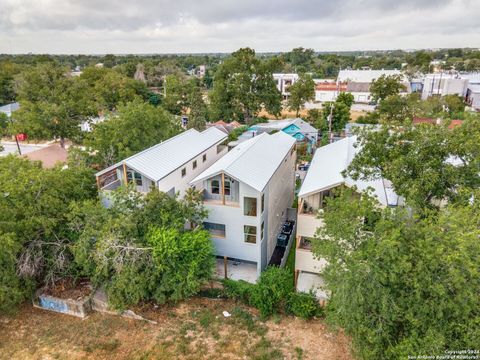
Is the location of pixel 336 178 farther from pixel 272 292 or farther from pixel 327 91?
pixel 327 91

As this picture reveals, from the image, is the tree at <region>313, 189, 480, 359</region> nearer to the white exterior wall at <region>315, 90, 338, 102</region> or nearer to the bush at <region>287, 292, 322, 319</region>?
the bush at <region>287, 292, 322, 319</region>

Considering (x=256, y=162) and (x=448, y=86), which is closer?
(x=256, y=162)

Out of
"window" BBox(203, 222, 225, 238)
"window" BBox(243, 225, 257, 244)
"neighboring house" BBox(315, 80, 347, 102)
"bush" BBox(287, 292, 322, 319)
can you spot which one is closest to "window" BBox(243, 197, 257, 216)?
"window" BBox(243, 225, 257, 244)

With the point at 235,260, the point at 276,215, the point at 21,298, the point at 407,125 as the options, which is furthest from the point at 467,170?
the point at 21,298

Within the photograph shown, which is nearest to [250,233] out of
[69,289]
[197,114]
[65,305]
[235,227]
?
[235,227]

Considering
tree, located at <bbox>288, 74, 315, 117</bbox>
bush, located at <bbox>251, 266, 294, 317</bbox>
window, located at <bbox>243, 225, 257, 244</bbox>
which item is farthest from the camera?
tree, located at <bbox>288, 74, 315, 117</bbox>

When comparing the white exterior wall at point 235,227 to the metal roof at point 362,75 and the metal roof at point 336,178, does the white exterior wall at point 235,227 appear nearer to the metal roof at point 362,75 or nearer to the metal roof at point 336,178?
the metal roof at point 336,178

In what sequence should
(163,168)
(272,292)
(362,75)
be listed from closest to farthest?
(272,292) < (163,168) < (362,75)

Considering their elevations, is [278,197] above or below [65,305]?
above
